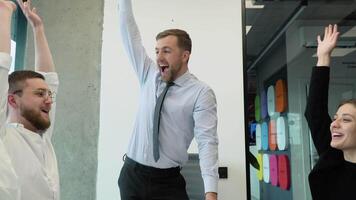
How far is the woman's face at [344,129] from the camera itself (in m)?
1.65

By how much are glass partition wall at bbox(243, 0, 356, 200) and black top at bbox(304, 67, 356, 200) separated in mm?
1083

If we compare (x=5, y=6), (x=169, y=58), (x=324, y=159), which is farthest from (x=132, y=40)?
(x=324, y=159)

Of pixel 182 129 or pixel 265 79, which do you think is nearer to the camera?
pixel 182 129

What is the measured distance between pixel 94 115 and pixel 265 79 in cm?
151

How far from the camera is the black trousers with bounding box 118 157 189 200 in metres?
1.76

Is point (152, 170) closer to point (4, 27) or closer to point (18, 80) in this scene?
point (18, 80)

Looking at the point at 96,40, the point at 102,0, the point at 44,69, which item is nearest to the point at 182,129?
the point at 44,69

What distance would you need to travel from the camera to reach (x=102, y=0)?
2.95 meters

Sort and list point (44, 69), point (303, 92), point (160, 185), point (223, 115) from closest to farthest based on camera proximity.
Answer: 1. point (160, 185)
2. point (44, 69)
3. point (223, 115)
4. point (303, 92)

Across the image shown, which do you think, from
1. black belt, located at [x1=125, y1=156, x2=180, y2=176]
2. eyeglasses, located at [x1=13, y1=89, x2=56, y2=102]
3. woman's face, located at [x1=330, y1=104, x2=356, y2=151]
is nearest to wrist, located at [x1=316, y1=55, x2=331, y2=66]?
woman's face, located at [x1=330, y1=104, x2=356, y2=151]

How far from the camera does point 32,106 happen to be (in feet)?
5.48

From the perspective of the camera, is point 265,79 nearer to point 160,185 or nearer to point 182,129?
point 182,129

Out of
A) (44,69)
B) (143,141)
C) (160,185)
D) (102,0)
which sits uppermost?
(102,0)

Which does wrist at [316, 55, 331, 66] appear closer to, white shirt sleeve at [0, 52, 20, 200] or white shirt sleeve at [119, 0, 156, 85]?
white shirt sleeve at [119, 0, 156, 85]
